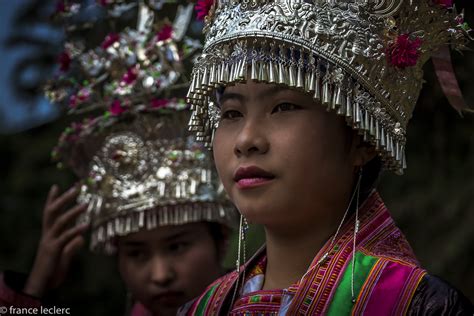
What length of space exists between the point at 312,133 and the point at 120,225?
1.57 metres

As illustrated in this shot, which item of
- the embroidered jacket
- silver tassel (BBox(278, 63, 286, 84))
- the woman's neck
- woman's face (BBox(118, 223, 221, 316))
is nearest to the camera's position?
the embroidered jacket

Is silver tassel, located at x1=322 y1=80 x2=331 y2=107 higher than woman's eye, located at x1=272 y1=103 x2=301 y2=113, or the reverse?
silver tassel, located at x1=322 y1=80 x2=331 y2=107

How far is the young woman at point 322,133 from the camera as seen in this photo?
2.06m

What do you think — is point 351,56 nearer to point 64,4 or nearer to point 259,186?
point 259,186

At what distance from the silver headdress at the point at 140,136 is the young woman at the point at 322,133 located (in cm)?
127

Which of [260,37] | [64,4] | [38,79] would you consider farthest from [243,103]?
[38,79]

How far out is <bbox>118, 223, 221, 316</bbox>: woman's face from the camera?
3.33m

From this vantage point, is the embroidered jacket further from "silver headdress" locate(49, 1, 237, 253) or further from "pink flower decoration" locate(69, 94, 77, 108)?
"pink flower decoration" locate(69, 94, 77, 108)

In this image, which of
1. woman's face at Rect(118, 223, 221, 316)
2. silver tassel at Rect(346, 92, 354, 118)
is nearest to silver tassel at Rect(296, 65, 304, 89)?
silver tassel at Rect(346, 92, 354, 118)

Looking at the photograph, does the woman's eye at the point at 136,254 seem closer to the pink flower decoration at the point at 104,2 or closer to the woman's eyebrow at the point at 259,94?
the pink flower decoration at the point at 104,2

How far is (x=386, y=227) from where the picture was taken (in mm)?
2201

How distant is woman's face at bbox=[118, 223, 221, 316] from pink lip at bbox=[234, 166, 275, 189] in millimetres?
1293

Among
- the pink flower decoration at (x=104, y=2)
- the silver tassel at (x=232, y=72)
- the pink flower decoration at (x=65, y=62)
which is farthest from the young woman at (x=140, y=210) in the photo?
the silver tassel at (x=232, y=72)

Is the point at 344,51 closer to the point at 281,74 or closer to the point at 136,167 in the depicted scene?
the point at 281,74
